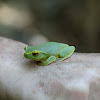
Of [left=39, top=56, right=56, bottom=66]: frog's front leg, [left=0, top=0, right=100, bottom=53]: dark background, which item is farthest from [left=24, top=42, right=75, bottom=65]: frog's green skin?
[left=0, top=0, right=100, bottom=53]: dark background

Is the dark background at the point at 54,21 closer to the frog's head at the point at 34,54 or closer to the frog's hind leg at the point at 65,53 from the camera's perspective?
the frog's hind leg at the point at 65,53

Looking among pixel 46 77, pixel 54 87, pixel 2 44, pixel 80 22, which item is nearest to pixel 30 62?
pixel 46 77

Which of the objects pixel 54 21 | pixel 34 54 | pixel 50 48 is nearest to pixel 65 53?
pixel 50 48

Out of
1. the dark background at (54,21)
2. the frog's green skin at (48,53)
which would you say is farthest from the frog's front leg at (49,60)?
the dark background at (54,21)

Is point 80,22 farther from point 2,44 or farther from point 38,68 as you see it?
point 38,68

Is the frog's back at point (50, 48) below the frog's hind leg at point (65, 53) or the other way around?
the other way around

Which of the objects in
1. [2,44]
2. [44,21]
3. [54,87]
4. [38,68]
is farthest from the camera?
[44,21]
